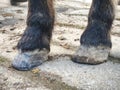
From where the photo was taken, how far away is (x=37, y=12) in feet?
7.86

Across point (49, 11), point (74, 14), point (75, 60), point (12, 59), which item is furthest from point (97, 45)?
point (74, 14)

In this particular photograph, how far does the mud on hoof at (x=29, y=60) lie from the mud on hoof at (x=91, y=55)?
216mm

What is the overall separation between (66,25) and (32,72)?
4.62 ft

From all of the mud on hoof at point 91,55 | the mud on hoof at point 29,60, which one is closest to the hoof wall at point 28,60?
the mud on hoof at point 29,60

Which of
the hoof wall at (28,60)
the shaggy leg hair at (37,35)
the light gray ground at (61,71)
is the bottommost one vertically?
the light gray ground at (61,71)

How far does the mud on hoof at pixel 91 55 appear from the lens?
7.40 ft

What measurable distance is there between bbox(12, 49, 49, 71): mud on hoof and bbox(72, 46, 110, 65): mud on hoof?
0.71 feet

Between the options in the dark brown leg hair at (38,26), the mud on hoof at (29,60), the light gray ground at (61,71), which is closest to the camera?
the light gray ground at (61,71)

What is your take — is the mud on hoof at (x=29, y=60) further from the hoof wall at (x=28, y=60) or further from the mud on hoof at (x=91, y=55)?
the mud on hoof at (x=91, y=55)

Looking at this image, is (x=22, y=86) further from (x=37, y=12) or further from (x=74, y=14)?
(x=74, y=14)

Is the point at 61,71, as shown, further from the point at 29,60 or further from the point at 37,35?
the point at 37,35

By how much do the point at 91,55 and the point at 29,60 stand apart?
0.41 metres

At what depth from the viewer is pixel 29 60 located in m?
2.28

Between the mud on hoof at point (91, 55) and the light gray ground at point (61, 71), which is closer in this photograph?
the light gray ground at point (61, 71)
